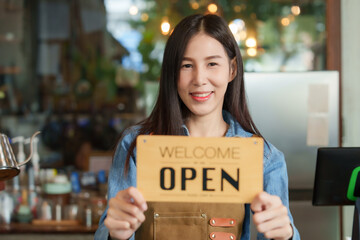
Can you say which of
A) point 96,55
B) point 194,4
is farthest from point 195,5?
point 96,55

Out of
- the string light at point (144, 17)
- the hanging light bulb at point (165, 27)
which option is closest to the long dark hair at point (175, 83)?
the hanging light bulb at point (165, 27)

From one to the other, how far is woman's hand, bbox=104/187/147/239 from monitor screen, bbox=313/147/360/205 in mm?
653

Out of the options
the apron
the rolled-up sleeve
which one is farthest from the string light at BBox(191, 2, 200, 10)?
the apron

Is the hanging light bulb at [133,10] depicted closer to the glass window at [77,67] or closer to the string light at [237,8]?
the glass window at [77,67]

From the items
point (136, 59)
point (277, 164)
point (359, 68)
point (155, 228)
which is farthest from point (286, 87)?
point (136, 59)

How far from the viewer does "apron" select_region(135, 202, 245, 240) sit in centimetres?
127

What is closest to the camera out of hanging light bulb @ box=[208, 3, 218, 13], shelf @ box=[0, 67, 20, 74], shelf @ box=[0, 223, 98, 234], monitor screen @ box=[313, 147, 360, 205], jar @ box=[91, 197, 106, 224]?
monitor screen @ box=[313, 147, 360, 205]

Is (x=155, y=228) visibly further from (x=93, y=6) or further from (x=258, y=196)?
(x=93, y=6)

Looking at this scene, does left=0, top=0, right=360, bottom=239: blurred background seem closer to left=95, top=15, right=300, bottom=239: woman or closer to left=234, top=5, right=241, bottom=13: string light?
left=234, top=5, right=241, bottom=13: string light

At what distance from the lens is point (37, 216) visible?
8.92 feet

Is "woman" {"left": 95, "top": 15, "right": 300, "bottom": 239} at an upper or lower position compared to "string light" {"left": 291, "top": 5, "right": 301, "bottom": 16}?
lower

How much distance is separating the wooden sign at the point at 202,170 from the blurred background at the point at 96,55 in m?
3.76

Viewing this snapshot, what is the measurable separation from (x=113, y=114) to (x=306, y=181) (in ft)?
9.89

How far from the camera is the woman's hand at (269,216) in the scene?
3.35 ft
